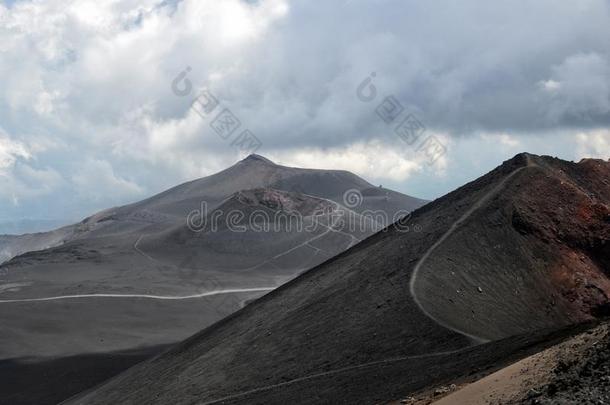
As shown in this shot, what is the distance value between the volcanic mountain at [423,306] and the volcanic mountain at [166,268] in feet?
35.3

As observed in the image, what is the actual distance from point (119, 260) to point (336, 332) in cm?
4923

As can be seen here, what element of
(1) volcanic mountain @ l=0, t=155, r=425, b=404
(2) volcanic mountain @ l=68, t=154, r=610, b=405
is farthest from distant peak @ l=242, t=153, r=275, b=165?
(2) volcanic mountain @ l=68, t=154, r=610, b=405

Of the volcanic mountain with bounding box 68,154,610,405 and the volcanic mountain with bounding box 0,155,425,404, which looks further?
the volcanic mountain with bounding box 0,155,425,404

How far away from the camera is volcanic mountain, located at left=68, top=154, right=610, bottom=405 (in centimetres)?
1573

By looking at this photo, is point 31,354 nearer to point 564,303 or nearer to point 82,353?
point 82,353

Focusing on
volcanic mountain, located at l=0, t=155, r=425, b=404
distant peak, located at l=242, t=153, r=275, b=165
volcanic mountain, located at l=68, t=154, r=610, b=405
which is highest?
distant peak, located at l=242, t=153, r=275, b=165

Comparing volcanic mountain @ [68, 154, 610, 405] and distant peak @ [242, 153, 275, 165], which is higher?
distant peak @ [242, 153, 275, 165]

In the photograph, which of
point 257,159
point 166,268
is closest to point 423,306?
point 166,268

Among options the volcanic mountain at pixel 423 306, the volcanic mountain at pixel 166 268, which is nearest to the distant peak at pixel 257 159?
the volcanic mountain at pixel 166 268

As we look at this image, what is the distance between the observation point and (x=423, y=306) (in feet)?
59.6

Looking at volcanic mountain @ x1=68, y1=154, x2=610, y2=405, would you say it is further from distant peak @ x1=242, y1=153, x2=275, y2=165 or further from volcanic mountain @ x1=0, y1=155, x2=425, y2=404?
distant peak @ x1=242, y1=153, x2=275, y2=165

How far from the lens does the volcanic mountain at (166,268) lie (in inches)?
1521

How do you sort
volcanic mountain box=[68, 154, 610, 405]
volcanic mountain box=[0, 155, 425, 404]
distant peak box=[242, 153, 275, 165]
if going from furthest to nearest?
distant peak box=[242, 153, 275, 165] < volcanic mountain box=[0, 155, 425, 404] < volcanic mountain box=[68, 154, 610, 405]

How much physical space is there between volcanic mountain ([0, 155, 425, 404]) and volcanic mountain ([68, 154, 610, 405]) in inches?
423
